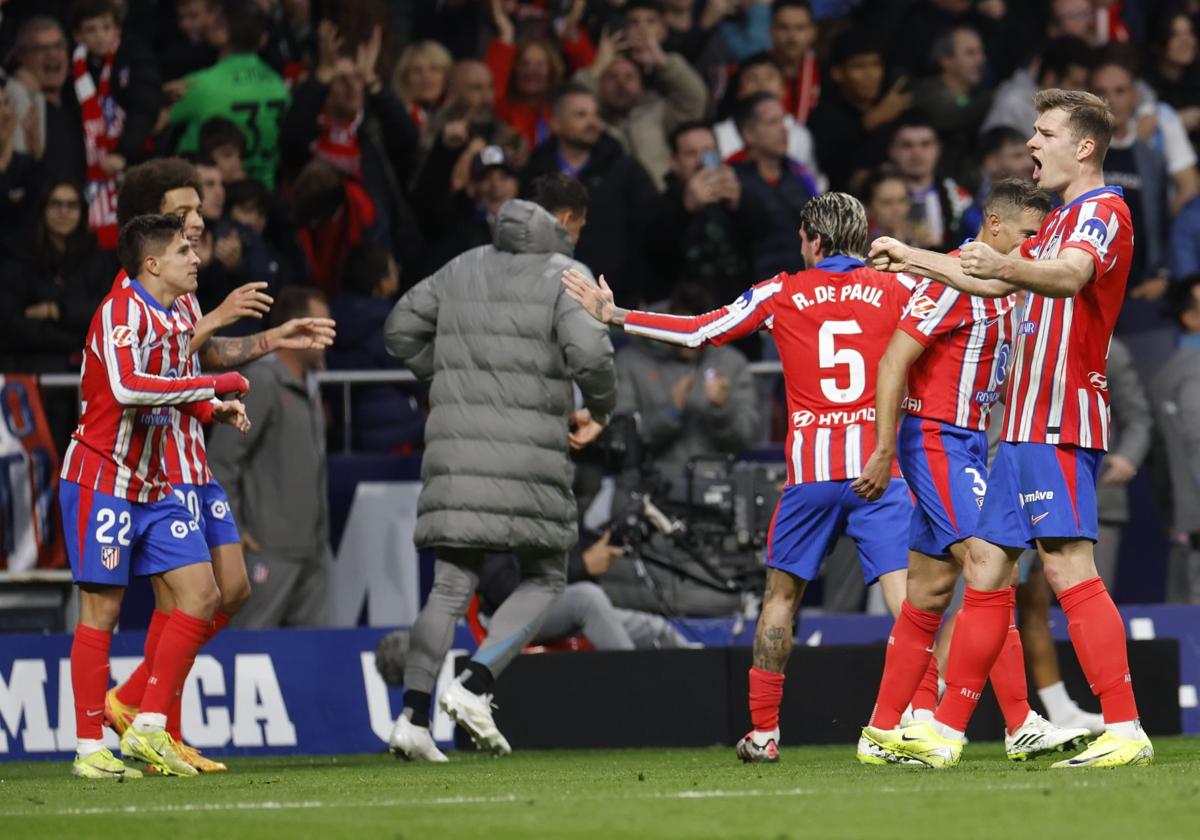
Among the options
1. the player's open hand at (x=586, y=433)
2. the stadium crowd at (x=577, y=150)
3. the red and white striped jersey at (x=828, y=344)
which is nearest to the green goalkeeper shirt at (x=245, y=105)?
the stadium crowd at (x=577, y=150)

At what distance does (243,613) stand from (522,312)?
11.2 feet

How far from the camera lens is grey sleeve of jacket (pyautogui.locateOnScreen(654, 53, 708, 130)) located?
48.2ft

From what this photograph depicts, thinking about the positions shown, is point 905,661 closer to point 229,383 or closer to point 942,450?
point 942,450

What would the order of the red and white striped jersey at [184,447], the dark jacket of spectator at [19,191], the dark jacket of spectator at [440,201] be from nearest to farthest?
the red and white striped jersey at [184,447]
the dark jacket of spectator at [19,191]
the dark jacket of spectator at [440,201]

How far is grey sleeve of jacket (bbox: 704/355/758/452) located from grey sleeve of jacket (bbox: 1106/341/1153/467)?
7.14 feet

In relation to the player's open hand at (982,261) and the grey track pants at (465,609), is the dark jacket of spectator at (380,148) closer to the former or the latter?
the grey track pants at (465,609)

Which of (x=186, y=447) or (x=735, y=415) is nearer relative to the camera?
(x=186, y=447)

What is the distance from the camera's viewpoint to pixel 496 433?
30.5 feet

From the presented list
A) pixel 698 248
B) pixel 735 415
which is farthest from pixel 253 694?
pixel 698 248

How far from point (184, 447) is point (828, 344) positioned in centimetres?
269

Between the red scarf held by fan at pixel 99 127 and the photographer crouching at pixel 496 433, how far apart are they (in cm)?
411

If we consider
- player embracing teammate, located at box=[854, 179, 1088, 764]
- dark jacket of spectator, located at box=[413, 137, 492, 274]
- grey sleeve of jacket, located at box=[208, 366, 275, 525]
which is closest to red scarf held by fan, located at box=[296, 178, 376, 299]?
dark jacket of spectator, located at box=[413, 137, 492, 274]

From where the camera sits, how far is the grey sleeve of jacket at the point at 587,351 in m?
9.27

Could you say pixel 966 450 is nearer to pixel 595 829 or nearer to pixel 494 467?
pixel 494 467
